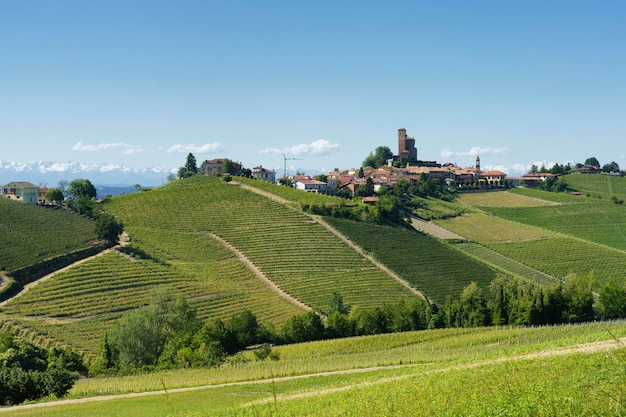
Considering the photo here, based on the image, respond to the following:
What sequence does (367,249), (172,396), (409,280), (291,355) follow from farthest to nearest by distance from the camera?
(367,249) → (409,280) → (291,355) → (172,396)

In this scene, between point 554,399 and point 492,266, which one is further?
point 492,266

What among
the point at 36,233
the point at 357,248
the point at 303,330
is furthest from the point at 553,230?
the point at 36,233

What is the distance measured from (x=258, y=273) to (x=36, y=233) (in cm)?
2679

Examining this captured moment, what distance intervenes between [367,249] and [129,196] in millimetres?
46060

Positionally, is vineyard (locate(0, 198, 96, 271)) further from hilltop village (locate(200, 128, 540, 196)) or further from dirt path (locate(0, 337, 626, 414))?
hilltop village (locate(200, 128, 540, 196))

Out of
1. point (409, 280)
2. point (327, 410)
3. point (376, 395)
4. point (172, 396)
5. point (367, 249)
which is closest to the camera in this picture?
point (327, 410)

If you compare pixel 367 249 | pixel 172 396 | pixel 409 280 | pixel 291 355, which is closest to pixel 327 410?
pixel 172 396

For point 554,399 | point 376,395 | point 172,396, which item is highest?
point 554,399

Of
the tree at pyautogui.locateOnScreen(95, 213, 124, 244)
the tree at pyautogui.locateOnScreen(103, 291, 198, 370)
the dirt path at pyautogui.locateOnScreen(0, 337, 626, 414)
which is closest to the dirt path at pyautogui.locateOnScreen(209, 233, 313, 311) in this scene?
the tree at pyautogui.locateOnScreen(95, 213, 124, 244)

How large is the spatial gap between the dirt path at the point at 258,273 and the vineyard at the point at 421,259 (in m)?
16.5

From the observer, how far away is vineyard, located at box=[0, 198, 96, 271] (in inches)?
2384

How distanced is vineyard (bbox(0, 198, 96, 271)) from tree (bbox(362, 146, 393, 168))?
117m

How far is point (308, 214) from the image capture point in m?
93.0

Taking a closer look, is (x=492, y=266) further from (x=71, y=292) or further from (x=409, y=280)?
(x=71, y=292)
